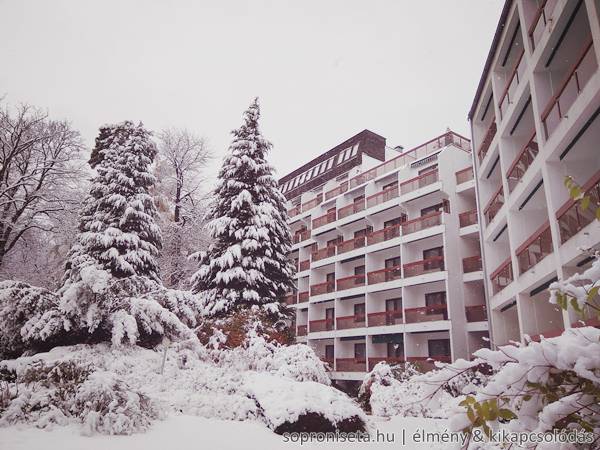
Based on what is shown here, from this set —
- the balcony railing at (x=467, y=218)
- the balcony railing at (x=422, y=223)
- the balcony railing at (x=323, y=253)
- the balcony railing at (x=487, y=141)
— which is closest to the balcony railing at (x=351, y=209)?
the balcony railing at (x=323, y=253)

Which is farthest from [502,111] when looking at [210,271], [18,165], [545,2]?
[18,165]

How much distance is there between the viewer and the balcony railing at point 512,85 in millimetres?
15945

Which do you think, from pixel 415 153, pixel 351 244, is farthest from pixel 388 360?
pixel 415 153

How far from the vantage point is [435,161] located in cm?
2839

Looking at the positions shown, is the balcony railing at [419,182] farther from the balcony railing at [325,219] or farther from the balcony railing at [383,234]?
the balcony railing at [325,219]

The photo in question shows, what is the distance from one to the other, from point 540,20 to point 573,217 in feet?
24.4

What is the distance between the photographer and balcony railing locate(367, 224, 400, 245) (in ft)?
92.1

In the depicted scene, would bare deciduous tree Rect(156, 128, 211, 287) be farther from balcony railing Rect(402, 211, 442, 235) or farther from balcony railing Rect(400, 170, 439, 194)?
balcony railing Rect(400, 170, 439, 194)

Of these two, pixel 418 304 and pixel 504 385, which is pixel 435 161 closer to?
pixel 418 304

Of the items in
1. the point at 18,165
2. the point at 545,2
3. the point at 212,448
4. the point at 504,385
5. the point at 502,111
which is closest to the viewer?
the point at 504,385

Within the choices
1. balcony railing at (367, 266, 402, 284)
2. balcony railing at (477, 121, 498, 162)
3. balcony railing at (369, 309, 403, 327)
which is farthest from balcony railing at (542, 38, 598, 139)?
balcony railing at (369, 309, 403, 327)

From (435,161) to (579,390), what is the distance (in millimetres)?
27872

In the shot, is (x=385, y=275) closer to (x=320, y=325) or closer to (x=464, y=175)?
(x=320, y=325)

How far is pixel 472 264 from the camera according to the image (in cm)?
2456
